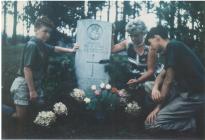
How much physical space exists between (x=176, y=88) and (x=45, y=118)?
1.98 m

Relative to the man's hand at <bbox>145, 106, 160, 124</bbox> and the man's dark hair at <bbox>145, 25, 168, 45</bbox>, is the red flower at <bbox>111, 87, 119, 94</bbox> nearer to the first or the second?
the man's hand at <bbox>145, 106, 160, 124</bbox>

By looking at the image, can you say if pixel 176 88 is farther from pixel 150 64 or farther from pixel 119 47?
pixel 119 47

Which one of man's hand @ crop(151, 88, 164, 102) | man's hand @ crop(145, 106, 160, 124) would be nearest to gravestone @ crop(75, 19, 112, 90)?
man's hand @ crop(151, 88, 164, 102)

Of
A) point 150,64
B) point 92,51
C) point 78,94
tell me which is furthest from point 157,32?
point 78,94

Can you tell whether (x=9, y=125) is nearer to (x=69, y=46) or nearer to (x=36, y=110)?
(x=36, y=110)

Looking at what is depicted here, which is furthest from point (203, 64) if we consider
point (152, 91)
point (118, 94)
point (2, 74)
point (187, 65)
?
point (2, 74)

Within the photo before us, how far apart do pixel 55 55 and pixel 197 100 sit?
221 centimetres

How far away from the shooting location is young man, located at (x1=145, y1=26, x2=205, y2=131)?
18.0 feet

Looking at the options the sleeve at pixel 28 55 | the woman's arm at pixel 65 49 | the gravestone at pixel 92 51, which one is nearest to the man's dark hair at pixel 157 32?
the gravestone at pixel 92 51

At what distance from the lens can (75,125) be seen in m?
5.44

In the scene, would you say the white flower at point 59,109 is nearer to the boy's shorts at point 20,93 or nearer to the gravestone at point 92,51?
the boy's shorts at point 20,93

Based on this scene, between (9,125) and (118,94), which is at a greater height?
(118,94)

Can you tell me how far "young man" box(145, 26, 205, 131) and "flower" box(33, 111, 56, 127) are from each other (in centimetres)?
139

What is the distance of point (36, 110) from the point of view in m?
5.41
